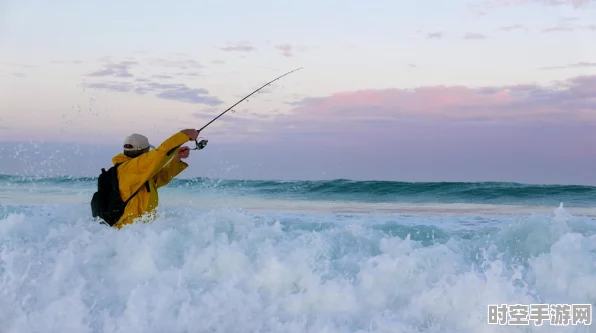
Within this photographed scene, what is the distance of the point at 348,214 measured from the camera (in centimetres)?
1087

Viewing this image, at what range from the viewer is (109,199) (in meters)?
5.15

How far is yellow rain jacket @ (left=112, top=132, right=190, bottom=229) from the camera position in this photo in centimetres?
488

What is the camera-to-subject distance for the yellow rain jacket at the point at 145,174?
4.88 m

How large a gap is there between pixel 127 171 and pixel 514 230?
3.72m

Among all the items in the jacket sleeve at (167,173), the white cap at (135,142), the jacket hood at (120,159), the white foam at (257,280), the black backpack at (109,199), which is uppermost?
the white cap at (135,142)

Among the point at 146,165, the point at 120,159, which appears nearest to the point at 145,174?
the point at 146,165

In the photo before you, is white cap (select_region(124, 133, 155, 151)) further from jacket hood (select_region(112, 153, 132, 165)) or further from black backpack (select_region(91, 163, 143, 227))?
black backpack (select_region(91, 163, 143, 227))

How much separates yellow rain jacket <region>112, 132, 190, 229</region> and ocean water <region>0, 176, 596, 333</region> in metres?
0.18

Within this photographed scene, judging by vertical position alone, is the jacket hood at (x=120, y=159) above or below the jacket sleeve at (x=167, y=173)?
above

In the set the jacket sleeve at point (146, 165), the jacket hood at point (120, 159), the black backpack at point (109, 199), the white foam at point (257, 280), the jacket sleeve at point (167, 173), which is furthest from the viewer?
the jacket sleeve at point (167, 173)

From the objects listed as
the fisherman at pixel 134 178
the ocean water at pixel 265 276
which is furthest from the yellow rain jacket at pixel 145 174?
the ocean water at pixel 265 276

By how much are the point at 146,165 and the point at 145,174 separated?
8cm

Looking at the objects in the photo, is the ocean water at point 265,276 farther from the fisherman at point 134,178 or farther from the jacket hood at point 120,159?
the jacket hood at point 120,159

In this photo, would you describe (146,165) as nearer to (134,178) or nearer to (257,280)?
(134,178)
